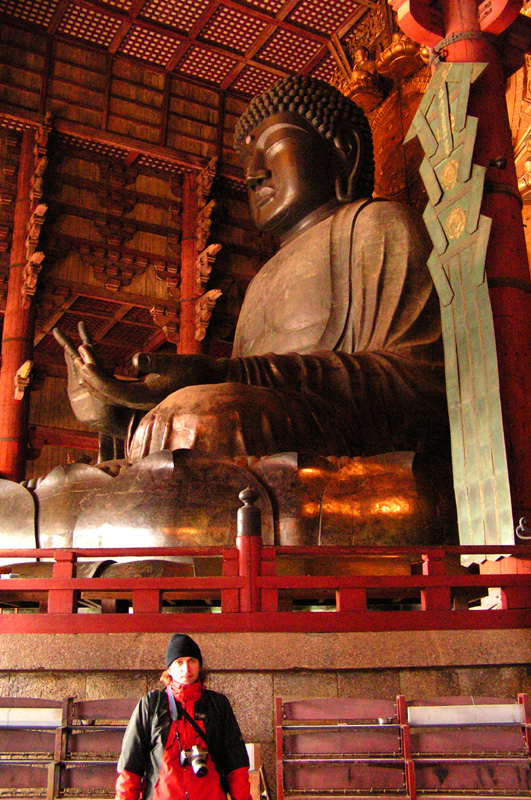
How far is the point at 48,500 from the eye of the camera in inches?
118

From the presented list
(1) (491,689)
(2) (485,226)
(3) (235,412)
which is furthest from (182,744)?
(2) (485,226)

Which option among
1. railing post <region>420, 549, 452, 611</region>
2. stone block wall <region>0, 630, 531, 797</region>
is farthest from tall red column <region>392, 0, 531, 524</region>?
stone block wall <region>0, 630, 531, 797</region>

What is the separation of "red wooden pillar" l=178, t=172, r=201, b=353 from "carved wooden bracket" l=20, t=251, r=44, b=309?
4.44 feet

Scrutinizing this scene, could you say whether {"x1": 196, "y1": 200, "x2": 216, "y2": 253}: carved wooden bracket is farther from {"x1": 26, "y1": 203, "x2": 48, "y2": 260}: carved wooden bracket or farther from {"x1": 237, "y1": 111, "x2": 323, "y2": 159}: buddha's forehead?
{"x1": 237, "y1": 111, "x2": 323, "y2": 159}: buddha's forehead

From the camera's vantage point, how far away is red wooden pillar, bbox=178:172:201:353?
7734mm

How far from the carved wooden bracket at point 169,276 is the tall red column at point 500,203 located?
4.99 metres

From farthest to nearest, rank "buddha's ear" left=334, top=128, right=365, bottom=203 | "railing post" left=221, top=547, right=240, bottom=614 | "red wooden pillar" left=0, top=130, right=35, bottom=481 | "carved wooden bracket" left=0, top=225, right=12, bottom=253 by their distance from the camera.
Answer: "carved wooden bracket" left=0, top=225, right=12, bottom=253 → "red wooden pillar" left=0, top=130, right=35, bottom=481 → "buddha's ear" left=334, top=128, right=365, bottom=203 → "railing post" left=221, top=547, right=240, bottom=614

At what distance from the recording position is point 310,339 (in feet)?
13.2

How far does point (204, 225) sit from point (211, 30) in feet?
5.43

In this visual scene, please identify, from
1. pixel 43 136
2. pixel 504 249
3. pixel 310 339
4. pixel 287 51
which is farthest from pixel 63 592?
pixel 287 51

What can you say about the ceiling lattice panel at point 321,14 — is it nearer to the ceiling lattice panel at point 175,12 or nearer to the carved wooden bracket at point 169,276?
the ceiling lattice panel at point 175,12

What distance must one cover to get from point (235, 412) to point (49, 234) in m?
5.20

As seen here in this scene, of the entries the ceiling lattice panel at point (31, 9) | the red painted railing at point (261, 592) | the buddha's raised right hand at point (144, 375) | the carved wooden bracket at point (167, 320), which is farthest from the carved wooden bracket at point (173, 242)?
the red painted railing at point (261, 592)

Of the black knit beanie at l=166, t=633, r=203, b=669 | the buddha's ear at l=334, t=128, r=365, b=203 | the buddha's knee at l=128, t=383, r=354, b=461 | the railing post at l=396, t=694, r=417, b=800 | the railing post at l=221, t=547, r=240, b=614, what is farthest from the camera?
the buddha's ear at l=334, t=128, r=365, b=203
